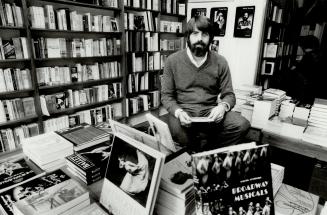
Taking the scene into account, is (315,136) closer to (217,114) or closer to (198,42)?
(217,114)

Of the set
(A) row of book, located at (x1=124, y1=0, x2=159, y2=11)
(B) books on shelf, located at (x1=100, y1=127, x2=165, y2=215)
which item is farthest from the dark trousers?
(A) row of book, located at (x1=124, y1=0, x2=159, y2=11)

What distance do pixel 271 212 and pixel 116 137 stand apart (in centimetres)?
68

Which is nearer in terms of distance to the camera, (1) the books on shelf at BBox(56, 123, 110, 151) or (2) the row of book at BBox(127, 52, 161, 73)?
(1) the books on shelf at BBox(56, 123, 110, 151)

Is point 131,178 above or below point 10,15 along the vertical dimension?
below

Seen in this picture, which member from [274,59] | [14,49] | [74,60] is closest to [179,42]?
[274,59]

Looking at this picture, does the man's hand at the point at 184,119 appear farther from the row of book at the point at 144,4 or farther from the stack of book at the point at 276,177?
the row of book at the point at 144,4

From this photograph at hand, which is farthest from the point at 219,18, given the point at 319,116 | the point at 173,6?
the point at 319,116

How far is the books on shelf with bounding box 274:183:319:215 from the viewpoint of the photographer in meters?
1.07

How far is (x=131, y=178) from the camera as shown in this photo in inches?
37.9

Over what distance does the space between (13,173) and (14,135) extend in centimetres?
167

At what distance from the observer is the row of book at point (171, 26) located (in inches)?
164

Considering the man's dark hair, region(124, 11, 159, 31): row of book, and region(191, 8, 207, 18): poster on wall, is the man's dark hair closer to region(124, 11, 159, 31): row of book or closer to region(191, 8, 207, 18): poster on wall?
region(124, 11, 159, 31): row of book

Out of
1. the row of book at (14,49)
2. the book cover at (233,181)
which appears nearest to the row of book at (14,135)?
the row of book at (14,49)

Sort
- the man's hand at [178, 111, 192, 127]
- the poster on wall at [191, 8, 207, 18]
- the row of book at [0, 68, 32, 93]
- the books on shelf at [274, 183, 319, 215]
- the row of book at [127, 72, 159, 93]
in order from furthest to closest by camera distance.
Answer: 1. the poster on wall at [191, 8, 207, 18]
2. the row of book at [127, 72, 159, 93]
3. the row of book at [0, 68, 32, 93]
4. the man's hand at [178, 111, 192, 127]
5. the books on shelf at [274, 183, 319, 215]
